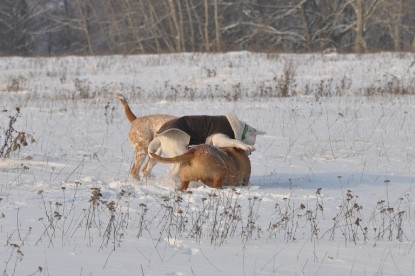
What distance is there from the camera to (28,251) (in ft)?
15.3

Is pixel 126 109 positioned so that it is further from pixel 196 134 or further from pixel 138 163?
pixel 196 134

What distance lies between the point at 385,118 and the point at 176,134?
6204 mm

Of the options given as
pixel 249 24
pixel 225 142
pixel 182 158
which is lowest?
pixel 182 158

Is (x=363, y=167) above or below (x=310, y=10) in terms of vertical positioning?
below

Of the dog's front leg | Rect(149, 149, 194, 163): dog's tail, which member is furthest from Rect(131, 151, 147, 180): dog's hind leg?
the dog's front leg

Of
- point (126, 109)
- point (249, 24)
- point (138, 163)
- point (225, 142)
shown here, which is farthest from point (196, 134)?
point (249, 24)

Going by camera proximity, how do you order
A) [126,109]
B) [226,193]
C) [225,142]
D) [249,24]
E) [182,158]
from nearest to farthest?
[226,193] → [182,158] → [225,142] → [126,109] → [249,24]

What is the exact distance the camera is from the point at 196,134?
8055mm

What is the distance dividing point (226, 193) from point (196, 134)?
1063 millimetres

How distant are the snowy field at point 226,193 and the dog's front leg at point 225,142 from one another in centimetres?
43

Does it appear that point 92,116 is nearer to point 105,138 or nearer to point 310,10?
point 105,138

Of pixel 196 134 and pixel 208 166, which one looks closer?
pixel 208 166

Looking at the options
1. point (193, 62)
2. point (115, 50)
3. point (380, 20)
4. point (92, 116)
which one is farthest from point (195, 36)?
point (92, 116)

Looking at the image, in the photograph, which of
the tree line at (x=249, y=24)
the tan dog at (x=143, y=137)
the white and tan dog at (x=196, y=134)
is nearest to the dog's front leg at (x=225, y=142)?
the white and tan dog at (x=196, y=134)
